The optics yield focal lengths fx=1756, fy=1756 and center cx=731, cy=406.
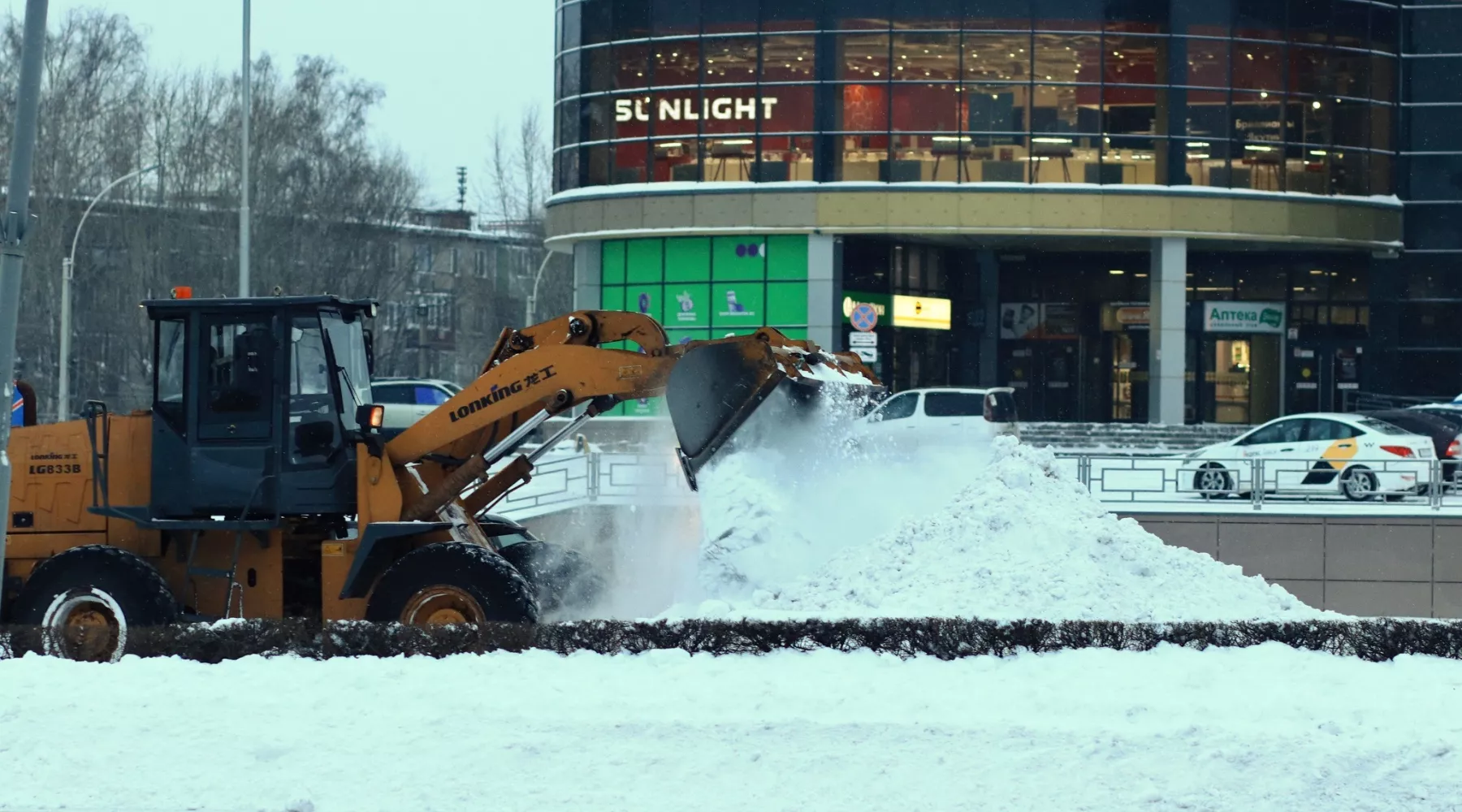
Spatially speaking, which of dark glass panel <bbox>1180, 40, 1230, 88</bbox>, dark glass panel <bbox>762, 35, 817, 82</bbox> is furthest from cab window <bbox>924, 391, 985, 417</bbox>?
dark glass panel <bbox>1180, 40, 1230, 88</bbox>

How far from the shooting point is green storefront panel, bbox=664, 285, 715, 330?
44.7m

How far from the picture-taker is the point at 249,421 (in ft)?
40.2

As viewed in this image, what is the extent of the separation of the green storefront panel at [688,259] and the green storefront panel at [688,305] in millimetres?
233

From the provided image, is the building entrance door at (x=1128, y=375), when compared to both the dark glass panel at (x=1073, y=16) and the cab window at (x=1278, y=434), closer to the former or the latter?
the dark glass panel at (x=1073, y=16)

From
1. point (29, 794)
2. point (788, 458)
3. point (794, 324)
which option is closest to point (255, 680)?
point (29, 794)

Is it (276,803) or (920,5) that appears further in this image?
(920,5)

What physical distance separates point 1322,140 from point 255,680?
135 feet

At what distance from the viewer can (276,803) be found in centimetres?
803

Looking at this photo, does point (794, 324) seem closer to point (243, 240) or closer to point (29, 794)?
point (243, 240)

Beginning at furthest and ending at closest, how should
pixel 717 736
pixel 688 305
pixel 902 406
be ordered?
pixel 688 305 → pixel 902 406 → pixel 717 736

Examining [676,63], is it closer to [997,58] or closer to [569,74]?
[569,74]

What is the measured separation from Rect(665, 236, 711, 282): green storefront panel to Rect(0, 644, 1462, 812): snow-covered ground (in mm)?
35057

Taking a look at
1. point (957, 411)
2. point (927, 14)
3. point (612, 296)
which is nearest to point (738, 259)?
point (612, 296)

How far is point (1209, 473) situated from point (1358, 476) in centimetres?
203
